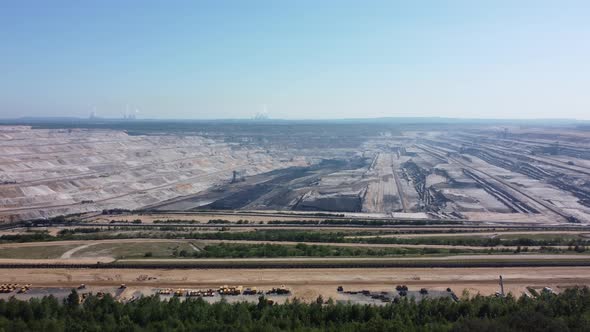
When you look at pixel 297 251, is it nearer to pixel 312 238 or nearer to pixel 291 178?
pixel 312 238

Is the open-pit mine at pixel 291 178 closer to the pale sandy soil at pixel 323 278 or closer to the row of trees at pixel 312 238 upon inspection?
the row of trees at pixel 312 238

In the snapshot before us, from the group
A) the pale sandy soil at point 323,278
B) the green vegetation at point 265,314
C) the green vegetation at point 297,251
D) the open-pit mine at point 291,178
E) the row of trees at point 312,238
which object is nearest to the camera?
the green vegetation at point 265,314

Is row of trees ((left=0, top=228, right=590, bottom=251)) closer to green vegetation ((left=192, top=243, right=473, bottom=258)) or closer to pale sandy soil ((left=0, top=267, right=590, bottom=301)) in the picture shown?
green vegetation ((left=192, top=243, right=473, bottom=258))

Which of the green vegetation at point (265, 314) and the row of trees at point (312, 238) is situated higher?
the green vegetation at point (265, 314)

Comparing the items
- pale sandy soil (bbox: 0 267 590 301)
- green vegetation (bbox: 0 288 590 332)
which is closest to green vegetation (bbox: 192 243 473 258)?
pale sandy soil (bbox: 0 267 590 301)

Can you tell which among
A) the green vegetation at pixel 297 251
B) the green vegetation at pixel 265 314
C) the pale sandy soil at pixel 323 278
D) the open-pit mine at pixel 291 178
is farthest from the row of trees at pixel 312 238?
the green vegetation at pixel 265 314

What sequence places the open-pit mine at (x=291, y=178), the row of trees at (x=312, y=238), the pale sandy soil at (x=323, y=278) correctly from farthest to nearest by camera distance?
the open-pit mine at (x=291, y=178), the row of trees at (x=312, y=238), the pale sandy soil at (x=323, y=278)
